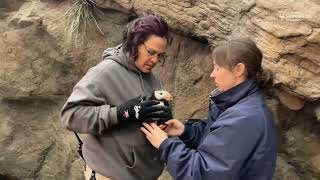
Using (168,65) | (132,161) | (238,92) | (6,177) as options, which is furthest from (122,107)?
(6,177)

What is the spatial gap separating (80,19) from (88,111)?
7.68 feet

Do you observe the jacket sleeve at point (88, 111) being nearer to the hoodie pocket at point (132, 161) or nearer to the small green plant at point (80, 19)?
the hoodie pocket at point (132, 161)

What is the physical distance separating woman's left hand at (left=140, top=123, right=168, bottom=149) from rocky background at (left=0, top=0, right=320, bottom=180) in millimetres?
1170

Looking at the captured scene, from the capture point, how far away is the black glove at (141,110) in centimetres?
230

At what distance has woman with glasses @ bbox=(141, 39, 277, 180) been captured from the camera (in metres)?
2.09

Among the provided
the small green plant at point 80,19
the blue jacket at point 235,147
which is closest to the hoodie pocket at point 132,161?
the blue jacket at point 235,147

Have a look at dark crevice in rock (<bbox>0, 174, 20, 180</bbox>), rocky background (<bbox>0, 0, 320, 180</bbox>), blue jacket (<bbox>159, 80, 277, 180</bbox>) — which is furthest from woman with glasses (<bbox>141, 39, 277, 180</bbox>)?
dark crevice in rock (<bbox>0, 174, 20, 180</bbox>)

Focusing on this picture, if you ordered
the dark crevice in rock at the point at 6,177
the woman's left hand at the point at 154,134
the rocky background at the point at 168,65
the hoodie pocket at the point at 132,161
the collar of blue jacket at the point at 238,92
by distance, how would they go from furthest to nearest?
the dark crevice in rock at the point at 6,177
the rocky background at the point at 168,65
the hoodie pocket at the point at 132,161
the woman's left hand at the point at 154,134
the collar of blue jacket at the point at 238,92

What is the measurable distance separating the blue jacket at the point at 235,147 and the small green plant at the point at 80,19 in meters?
2.50

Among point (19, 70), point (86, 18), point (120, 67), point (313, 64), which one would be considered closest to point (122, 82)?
point (120, 67)

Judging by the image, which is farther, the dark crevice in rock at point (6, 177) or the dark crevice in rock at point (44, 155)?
the dark crevice in rock at point (6, 177)

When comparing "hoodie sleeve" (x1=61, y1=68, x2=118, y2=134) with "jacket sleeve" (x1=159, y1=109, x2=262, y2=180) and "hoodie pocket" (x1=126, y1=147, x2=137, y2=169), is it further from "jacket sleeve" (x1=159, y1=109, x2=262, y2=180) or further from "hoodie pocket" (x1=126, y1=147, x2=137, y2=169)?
"jacket sleeve" (x1=159, y1=109, x2=262, y2=180)

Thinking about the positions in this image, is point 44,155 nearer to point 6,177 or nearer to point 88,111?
point 6,177

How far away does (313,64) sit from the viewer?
3.06 m
